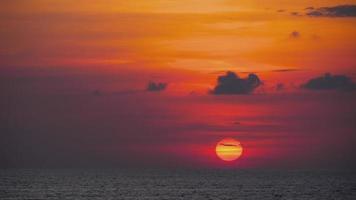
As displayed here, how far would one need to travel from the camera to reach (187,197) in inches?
5989

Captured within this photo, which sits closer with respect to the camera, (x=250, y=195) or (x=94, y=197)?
(x=94, y=197)

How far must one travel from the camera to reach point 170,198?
490 ft

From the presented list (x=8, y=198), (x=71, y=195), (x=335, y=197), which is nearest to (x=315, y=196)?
(x=335, y=197)

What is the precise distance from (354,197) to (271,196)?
1659 centimetres

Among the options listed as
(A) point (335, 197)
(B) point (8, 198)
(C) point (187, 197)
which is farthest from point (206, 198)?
(B) point (8, 198)

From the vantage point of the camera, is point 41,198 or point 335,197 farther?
point 335,197

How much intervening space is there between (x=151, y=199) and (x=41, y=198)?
68.7 ft

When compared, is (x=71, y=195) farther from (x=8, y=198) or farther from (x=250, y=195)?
(x=250, y=195)

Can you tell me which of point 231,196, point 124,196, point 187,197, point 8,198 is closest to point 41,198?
point 8,198

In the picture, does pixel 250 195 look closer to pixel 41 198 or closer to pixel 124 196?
pixel 124 196

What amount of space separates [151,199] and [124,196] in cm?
970

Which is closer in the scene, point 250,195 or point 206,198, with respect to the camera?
point 206,198

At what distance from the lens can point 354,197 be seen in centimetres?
15612

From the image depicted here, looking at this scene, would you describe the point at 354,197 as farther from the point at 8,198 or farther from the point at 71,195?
the point at 8,198
